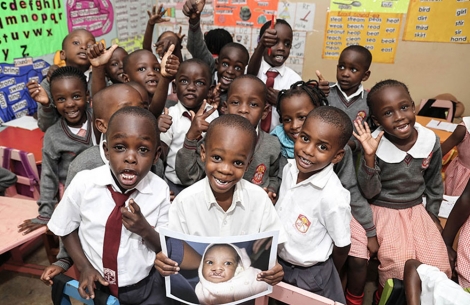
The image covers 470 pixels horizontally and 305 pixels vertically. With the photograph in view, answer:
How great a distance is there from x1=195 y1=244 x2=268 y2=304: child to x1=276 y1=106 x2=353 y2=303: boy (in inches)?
15.4

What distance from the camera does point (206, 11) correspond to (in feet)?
15.6

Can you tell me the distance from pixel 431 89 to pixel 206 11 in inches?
126

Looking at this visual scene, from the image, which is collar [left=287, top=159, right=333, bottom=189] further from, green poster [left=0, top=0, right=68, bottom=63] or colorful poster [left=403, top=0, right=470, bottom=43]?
colorful poster [left=403, top=0, right=470, bottom=43]

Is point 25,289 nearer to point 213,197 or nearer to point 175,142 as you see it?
point 175,142

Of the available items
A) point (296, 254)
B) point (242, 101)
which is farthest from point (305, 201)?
point (242, 101)

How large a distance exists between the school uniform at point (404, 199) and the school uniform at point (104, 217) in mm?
1100

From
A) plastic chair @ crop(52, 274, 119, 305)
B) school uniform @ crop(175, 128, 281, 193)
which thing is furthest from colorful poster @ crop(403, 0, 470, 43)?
plastic chair @ crop(52, 274, 119, 305)

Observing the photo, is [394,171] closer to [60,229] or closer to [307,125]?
[307,125]

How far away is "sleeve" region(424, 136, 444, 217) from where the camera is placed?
1937mm

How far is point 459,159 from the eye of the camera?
8.47 ft

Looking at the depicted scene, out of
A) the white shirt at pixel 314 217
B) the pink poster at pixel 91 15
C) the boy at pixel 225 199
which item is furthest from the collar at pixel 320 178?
the pink poster at pixel 91 15

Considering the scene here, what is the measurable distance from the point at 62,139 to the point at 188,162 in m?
0.76

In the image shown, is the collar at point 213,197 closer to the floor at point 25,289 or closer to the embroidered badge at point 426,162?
the embroidered badge at point 426,162

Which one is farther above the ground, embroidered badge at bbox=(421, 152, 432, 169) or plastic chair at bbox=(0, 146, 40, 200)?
embroidered badge at bbox=(421, 152, 432, 169)
